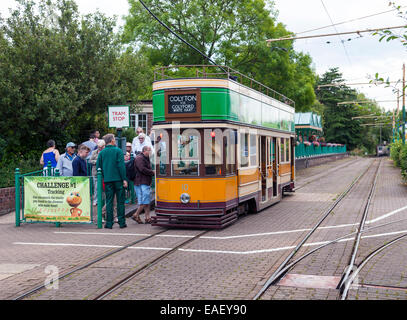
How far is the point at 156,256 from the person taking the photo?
26.5 ft

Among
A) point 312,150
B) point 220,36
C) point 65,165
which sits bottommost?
point 65,165

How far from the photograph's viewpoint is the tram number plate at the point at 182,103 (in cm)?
1084

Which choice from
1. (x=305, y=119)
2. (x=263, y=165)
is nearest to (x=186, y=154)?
(x=263, y=165)

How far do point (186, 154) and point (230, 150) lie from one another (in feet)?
3.42

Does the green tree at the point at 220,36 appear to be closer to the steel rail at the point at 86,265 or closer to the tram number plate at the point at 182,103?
the tram number plate at the point at 182,103

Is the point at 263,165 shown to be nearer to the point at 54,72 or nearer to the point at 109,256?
the point at 109,256

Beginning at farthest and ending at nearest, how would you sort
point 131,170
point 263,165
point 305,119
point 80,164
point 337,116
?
point 337,116 < point 305,119 < point 263,165 < point 131,170 < point 80,164

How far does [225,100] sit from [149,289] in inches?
227

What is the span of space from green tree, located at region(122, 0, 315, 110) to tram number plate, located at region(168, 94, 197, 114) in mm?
20089

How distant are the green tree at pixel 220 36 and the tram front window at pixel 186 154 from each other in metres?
20.4

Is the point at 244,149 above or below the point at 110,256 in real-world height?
above

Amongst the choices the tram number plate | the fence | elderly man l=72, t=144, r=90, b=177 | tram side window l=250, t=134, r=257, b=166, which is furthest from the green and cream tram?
the fence

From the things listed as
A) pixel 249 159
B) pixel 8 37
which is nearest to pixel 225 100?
pixel 249 159

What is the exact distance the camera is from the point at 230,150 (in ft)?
36.8
